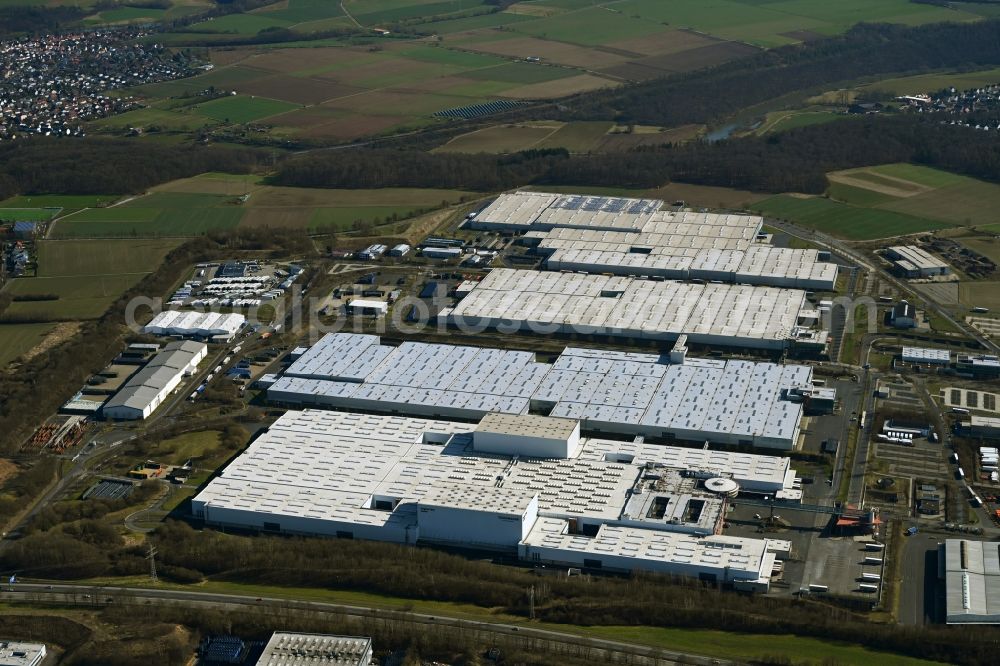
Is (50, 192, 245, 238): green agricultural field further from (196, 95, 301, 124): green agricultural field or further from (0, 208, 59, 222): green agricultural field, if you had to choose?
(196, 95, 301, 124): green agricultural field

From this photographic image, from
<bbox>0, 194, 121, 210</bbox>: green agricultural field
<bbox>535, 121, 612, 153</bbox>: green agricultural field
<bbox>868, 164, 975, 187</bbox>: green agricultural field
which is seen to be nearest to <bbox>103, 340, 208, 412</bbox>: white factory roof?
<bbox>0, 194, 121, 210</bbox>: green agricultural field

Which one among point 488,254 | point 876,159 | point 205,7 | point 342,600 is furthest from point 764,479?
point 205,7

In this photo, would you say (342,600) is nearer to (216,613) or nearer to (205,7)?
(216,613)

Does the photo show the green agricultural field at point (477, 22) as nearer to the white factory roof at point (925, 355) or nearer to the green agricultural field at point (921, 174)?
the green agricultural field at point (921, 174)

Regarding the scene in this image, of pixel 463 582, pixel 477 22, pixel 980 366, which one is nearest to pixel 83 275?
pixel 463 582

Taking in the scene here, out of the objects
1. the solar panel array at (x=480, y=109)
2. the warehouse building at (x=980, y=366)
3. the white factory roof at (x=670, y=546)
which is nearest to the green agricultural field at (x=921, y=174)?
the warehouse building at (x=980, y=366)

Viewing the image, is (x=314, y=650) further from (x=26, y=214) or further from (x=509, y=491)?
(x=26, y=214)

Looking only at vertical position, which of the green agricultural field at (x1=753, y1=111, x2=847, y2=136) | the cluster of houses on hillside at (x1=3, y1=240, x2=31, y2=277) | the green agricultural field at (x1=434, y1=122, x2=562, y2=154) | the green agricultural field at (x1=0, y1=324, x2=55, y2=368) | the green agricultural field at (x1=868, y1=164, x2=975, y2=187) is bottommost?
the green agricultural field at (x1=0, y1=324, x2=55, y2=368)
